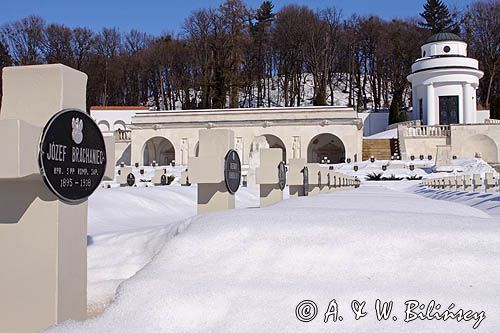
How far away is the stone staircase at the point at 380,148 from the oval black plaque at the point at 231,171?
35037mm

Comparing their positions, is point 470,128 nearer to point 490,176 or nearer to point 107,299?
point 490,176

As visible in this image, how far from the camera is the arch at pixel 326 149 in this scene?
45.5 meters

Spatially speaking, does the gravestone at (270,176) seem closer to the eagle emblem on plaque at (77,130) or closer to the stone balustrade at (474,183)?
the eagle emblem on plaque at (77,130)

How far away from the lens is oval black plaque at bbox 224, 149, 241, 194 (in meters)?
7.54

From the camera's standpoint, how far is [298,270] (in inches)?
155

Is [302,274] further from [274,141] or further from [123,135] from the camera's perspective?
[123,135]

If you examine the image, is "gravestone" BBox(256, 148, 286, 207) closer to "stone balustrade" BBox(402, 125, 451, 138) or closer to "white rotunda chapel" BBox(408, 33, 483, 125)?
"stone balustrade" BBox(402, 125, 451, 138)

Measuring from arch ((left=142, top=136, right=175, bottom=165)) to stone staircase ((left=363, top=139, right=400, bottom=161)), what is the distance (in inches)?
624

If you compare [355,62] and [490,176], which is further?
[355,62]

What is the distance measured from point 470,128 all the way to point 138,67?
133ft

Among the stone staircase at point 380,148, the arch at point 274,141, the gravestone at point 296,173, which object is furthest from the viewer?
the arch at point 274,141

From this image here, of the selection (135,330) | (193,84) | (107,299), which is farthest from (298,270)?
(193,84)

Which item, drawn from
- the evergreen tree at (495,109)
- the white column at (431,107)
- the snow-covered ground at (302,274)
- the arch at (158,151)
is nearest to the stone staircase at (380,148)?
the white column at (431,107)

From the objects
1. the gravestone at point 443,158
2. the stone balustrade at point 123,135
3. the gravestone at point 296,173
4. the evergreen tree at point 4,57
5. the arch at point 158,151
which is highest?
the evergreen tree at point 4,57
